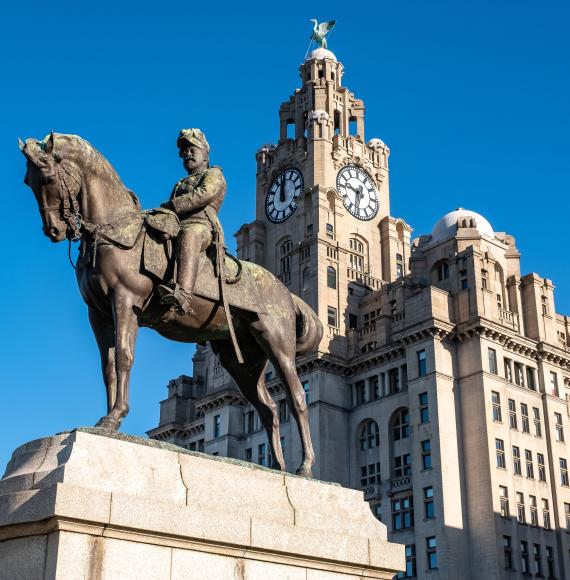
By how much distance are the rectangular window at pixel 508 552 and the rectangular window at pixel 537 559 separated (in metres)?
2.56

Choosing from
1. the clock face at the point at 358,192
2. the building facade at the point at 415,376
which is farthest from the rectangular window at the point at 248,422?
the clock face at the point at 358,192

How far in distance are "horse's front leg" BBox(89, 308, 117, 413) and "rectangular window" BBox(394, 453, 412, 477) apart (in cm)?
5656

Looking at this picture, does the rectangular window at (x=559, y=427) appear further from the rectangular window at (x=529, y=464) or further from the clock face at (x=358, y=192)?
the clock face at (x=358, y=192)

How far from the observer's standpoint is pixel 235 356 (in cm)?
1549

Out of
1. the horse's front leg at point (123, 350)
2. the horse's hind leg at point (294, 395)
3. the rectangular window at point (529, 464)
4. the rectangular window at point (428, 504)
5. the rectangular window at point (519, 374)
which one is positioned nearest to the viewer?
the horse's front leg at point (123, 350)

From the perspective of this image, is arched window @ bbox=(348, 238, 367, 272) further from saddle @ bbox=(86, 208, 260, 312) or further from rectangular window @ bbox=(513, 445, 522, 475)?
saddle @ bbox=(86, 208, 260, 312)

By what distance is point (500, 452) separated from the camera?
6650 centimetres

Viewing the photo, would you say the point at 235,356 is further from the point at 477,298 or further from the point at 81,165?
the point at 477,298

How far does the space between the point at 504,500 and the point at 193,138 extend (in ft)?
180

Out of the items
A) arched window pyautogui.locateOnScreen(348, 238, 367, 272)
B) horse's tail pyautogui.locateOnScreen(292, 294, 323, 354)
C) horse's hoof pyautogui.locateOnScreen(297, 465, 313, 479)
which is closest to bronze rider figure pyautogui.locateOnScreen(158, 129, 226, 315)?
horse's tail pyautogui.locateOnScreen(292, 294, 323, 354)

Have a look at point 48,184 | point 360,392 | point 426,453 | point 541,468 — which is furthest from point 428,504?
point 48,184

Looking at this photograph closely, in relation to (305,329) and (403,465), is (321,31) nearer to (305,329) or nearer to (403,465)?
(403,465)

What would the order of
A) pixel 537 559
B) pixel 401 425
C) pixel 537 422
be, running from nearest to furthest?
pixel 537 559 < pixel 401 425 < pixel 537 422

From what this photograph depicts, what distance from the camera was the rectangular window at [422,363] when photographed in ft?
228
